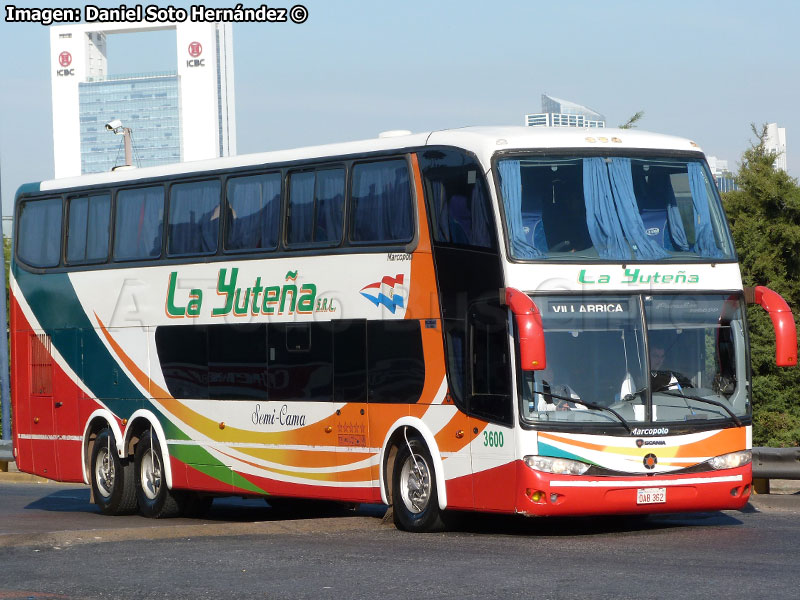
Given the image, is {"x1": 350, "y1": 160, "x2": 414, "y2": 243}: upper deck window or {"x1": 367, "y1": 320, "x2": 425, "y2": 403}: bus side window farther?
→ {"x1": 350, "y1": 160, "x2": 414, "y2": 243}: upper deck window

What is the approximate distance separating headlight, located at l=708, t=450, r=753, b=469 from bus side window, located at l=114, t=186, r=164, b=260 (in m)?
7.39

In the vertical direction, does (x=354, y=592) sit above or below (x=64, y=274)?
below

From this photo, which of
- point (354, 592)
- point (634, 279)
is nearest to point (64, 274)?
point (634, 279)

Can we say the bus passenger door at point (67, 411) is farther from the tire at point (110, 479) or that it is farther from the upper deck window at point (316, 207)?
the upper deck window at point (316, 207)

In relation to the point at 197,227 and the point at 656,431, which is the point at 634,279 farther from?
the point at 197,227

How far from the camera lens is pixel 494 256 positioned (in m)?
12.9

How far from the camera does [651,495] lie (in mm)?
12586

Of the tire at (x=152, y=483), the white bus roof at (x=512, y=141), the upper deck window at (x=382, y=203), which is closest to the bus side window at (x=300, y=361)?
the upper deck window at (x=382, y=203)

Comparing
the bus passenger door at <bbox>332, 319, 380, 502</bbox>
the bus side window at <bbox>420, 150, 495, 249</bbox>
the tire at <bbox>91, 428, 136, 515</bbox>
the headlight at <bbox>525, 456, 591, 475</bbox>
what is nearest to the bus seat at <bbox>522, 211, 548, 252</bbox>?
the bus side window at <bbox>420, 150, 495, 249</bbox>

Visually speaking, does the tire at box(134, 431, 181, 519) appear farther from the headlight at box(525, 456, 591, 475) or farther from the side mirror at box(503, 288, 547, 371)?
A: the side mirror at box(503, 288, 547, 371)

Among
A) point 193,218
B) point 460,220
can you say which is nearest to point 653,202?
point 460,220

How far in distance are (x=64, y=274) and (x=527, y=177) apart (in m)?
7.78

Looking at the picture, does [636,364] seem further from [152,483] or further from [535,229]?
[152,483]

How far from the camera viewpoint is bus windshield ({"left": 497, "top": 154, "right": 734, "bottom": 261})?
42.4 ft
